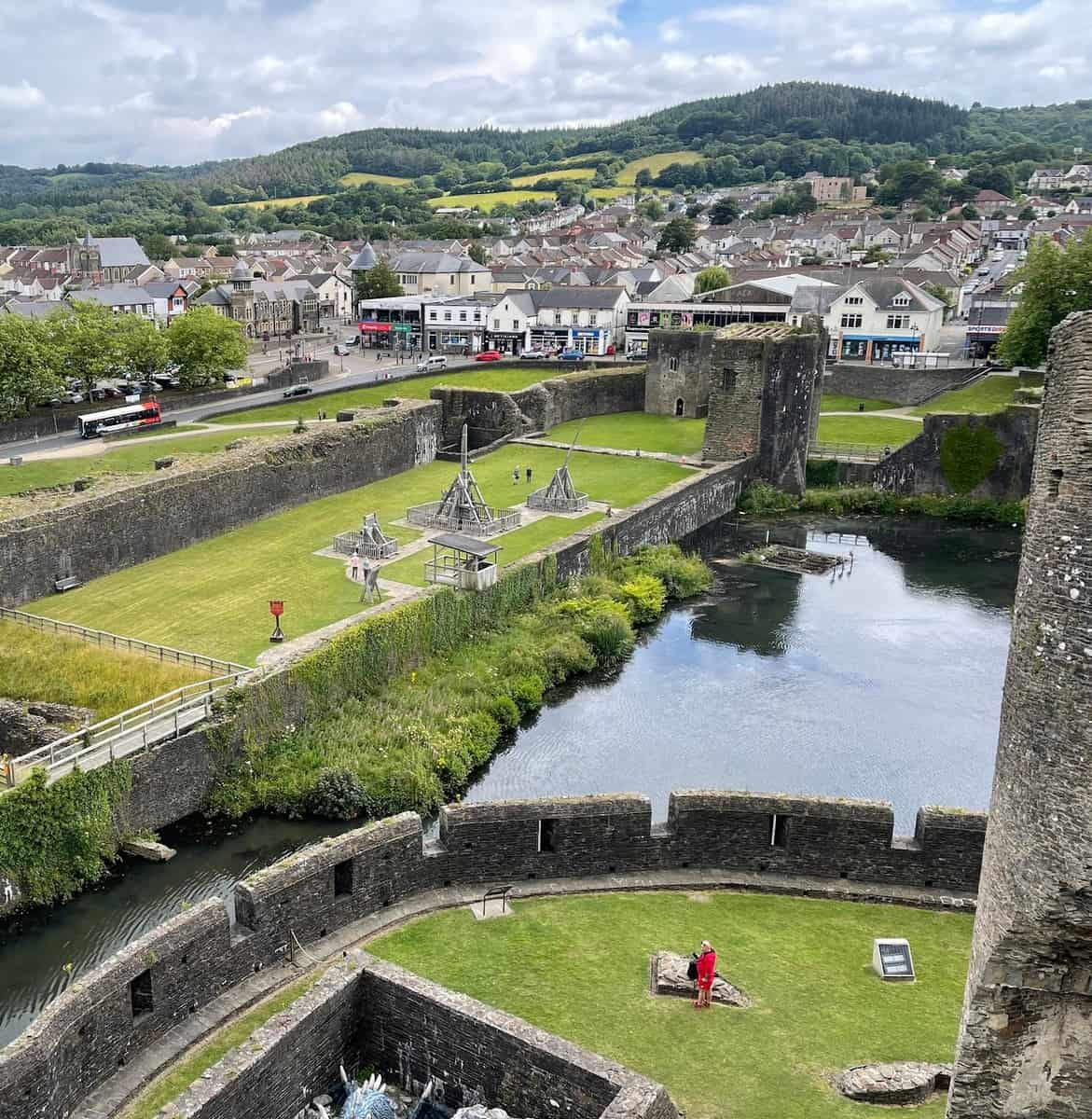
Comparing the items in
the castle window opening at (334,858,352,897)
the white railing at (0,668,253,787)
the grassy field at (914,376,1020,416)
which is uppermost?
the grassy field at (914,376,1020,416)

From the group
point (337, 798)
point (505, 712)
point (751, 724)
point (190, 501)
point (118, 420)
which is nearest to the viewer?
point (337, 798)

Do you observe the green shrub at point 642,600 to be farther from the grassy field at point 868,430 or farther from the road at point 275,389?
the road at point 275,389

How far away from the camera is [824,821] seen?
11.9 meters

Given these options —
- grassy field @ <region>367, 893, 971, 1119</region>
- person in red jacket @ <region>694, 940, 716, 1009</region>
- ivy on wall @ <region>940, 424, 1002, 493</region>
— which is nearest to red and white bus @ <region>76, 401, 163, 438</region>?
ivy on wall @ <region>940, 424, 1002, 493</region>

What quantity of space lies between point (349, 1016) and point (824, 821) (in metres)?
5.57

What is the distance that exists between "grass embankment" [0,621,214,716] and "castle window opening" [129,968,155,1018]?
778cm

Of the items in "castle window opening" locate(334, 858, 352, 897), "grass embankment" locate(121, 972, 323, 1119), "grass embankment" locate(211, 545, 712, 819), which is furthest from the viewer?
"grass embankment" locate(211, 545, 712, 819)

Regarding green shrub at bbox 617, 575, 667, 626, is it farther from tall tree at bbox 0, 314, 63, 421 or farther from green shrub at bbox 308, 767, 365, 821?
tall tree at bbox 0, 314, 63, 421

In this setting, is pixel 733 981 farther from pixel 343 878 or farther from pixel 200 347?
pixel 200 347

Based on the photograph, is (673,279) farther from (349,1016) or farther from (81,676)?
(349,1016)

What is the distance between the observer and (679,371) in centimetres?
4550

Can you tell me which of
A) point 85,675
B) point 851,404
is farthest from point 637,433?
point 85,675

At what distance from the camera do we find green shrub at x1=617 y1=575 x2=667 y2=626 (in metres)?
25.8

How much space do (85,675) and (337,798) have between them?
4806 mm
